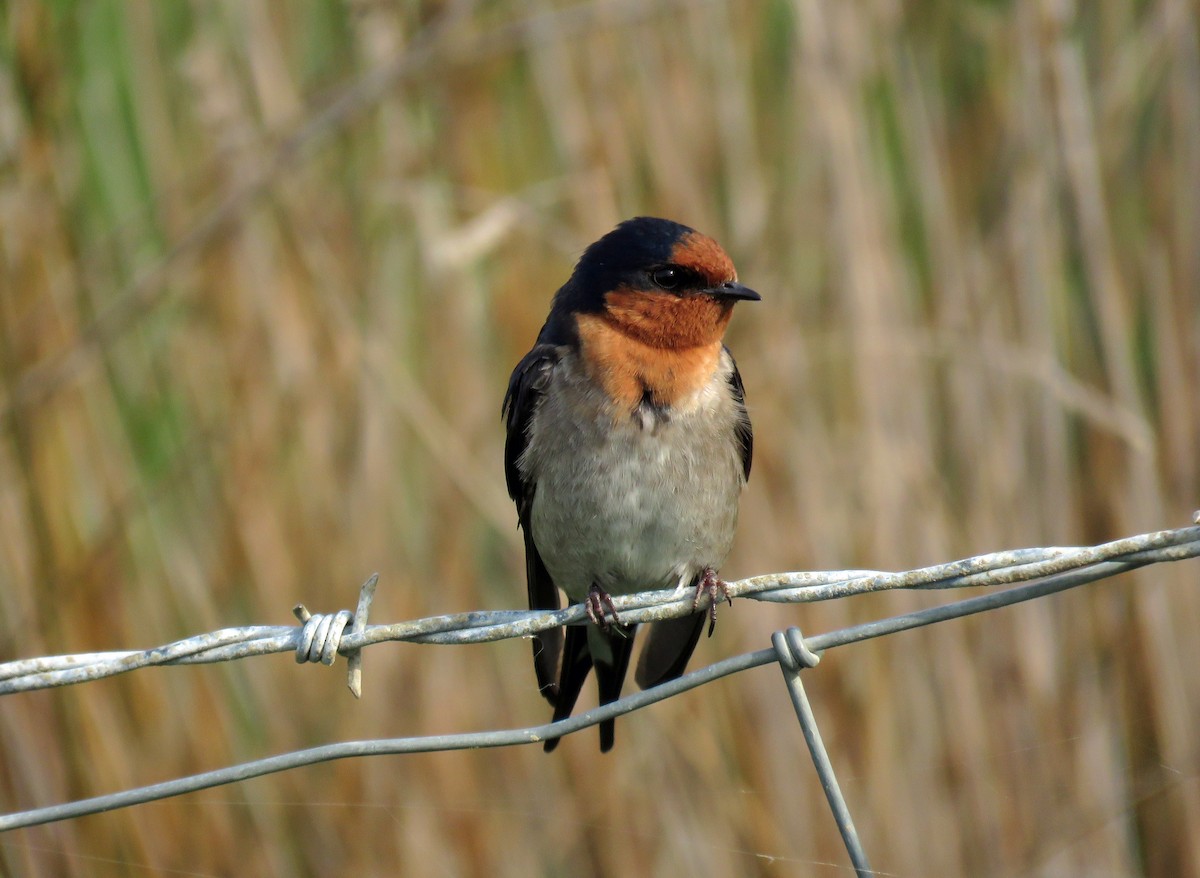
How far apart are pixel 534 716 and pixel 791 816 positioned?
1.98 feet

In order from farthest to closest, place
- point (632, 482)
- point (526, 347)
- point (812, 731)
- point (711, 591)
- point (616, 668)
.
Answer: point (526, 347), point (616, 668), point (632, 482), point (711, 591), point (812, 731)

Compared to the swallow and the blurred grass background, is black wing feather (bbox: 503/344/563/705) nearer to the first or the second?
the swallow

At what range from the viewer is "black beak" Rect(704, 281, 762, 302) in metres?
2.35

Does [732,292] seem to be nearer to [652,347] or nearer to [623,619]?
[652,347]

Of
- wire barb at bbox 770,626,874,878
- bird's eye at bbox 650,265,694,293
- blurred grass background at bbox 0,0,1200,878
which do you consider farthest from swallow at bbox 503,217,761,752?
wire barb at bbox 770,626,874,878

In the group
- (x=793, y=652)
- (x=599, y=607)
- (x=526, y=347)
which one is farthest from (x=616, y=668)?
(x=793, y=652)

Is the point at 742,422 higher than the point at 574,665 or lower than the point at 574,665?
higher

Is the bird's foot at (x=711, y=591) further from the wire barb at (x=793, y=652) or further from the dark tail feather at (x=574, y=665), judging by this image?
the wire barb at (x=793, y=652)

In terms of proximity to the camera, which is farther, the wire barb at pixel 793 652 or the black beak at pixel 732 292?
the black beak at pixel 732 292

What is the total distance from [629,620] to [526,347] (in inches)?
50.6

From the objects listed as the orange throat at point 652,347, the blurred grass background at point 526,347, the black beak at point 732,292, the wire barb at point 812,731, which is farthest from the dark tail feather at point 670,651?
the wire barb at point 812,731

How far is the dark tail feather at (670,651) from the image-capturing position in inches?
94.2

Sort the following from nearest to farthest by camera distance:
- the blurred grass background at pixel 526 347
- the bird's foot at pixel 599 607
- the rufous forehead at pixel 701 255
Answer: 1. the bird's foot at pixel 599 607
2. the rufous forehead at pixel 701 255
3. the blurred grass background at pixel 526 347

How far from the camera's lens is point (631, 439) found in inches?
89.7
